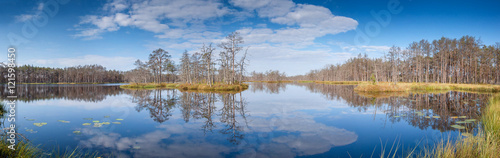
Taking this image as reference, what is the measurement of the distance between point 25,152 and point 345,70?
385ft

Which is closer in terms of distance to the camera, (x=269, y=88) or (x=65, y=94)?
(x=65, y=94)

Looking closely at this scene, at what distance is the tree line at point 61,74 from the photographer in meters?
107

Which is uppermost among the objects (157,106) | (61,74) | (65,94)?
(61,74)

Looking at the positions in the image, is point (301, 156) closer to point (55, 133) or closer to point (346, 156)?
point (346, 156)

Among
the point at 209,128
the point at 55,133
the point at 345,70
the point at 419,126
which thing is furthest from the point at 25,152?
the point at 345,70

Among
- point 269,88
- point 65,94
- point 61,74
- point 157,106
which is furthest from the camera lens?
point 61,74

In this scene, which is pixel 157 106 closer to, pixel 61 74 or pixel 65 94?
pixel 65 94

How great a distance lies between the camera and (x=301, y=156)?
6.48m

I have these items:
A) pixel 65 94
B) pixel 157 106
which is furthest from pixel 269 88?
pixel 65 94

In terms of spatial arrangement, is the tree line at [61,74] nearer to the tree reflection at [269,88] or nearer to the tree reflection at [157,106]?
the tree reflection at [269,88]

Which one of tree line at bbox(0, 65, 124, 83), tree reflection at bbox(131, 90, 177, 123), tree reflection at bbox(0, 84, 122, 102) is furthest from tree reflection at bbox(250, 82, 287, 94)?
tree line at bbox(0, 65, 124, 83)

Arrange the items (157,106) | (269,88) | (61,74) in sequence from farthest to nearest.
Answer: (61,74), (269,88), (157,106)

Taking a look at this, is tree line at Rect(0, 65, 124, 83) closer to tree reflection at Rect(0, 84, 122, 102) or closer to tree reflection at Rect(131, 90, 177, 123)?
tree reflection at Rect(0, 84, 122, 102)

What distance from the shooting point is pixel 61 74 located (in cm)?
11844
